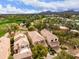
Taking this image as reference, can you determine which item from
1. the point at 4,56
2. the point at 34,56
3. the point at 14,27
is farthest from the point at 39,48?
the point at 14,27

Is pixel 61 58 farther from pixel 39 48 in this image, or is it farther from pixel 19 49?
pixel 19 49

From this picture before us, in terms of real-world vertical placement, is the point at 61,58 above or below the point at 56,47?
above

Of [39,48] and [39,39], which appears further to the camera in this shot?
[39,39]

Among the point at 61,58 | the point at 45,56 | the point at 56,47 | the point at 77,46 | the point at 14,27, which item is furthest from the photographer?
the point at 14,27

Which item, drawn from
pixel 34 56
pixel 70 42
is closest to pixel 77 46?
pixel 70 42

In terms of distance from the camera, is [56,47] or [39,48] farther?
[56,47]

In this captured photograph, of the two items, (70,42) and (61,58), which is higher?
(61,58)

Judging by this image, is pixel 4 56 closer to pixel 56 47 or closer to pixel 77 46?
pixel 56 47

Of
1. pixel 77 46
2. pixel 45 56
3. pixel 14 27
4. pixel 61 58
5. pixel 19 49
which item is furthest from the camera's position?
pixel 14 27

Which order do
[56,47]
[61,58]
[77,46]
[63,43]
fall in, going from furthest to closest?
1. [63,43]
2. [77,46]
3. [56,47]
4. [61,58]
